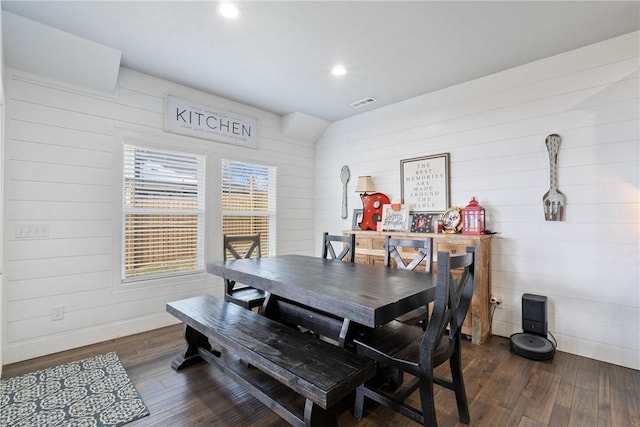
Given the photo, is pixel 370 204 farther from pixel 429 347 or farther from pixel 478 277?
pixel 429 347

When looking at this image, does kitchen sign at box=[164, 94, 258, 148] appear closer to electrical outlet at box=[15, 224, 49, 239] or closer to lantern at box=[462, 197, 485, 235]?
electrical outlet at box=[15, 224, 49, 239]

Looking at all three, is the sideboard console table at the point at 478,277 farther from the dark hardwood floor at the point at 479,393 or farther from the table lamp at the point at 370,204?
the table lamp at the point at 370,204

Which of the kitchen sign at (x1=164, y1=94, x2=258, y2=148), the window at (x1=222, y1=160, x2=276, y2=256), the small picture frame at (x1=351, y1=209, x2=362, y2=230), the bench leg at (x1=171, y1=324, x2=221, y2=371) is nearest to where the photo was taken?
the bench leg at (x1=171, y1=324, x2=221, y2=371)

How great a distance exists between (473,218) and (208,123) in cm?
332

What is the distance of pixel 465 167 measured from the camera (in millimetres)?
3469

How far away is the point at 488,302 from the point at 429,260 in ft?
4.04

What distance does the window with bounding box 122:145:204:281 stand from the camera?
326cm

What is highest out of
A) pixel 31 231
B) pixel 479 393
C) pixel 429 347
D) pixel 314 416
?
pixel 31 231

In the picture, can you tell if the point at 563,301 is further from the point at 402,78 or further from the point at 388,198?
the point at 402,78

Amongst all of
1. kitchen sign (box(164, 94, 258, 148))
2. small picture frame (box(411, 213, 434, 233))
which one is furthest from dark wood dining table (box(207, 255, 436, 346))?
kitchen sign (box(164, 94, 258, 148))

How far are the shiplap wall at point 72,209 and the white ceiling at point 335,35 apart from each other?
58 cm

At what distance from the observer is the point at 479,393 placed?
7.01 ft

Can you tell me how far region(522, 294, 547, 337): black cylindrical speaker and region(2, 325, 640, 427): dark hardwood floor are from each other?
27cm

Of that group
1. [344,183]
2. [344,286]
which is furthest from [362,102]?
[344,286]
